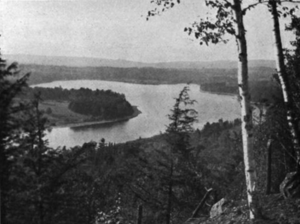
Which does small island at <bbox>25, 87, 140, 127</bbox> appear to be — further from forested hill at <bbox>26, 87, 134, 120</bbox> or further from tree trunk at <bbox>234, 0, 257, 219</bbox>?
tree trunk at <bbox>234, 0, 257, 219</bbox>

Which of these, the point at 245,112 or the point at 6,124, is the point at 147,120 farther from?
the point at 245,112

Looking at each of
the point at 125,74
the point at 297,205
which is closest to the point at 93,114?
the point at 125,74

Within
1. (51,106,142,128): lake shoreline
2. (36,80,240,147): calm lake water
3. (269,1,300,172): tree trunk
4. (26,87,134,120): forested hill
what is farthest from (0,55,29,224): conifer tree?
(26,87,134,120): forested hill

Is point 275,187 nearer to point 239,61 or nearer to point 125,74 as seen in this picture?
point 239,61

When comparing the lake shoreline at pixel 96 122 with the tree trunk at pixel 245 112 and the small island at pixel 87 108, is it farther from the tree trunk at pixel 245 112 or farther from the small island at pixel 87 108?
the tree trunk at pixel 245 112

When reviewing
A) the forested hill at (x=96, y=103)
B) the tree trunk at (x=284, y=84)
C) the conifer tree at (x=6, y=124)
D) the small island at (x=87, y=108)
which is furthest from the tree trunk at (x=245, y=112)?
the forested hill at (x=96, y=103)
